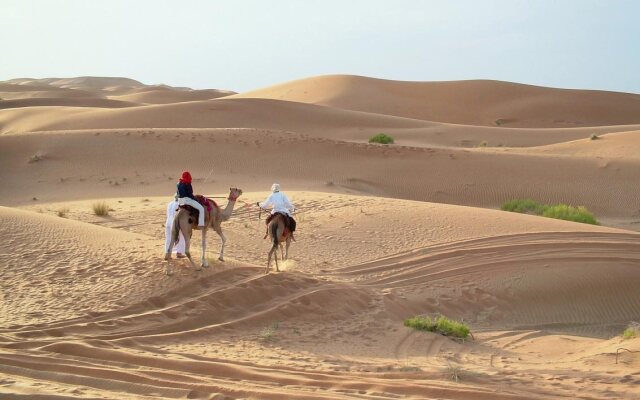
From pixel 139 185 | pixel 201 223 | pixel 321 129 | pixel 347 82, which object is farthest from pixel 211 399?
pixel 347 82

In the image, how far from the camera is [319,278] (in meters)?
14.8

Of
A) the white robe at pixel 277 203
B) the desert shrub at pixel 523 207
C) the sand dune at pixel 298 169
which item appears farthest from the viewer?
the sand dune at pixel 298 169

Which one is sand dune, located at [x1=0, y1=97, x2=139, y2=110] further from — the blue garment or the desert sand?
the blue garment

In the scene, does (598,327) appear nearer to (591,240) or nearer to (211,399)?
(591,240)

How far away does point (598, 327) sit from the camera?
1500cm

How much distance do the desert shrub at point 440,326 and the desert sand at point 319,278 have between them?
236mm

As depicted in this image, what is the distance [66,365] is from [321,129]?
45.1 meters

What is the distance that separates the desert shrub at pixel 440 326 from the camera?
12289mm

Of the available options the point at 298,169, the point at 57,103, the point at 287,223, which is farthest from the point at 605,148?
the point at 57,103

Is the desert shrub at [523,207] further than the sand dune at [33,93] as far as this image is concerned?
→ No

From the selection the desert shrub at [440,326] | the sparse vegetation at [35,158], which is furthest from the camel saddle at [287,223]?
the sparse vegetation at [35,158]

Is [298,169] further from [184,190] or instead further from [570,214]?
[184,190]

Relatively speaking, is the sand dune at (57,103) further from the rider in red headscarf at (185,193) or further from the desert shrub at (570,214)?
the rider in red headscarf at (185,193)

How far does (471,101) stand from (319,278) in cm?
7761
